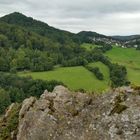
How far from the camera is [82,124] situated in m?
19.2

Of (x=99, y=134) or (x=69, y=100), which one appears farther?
(x=69, y=100)

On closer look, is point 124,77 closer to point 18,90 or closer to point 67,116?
point 18,90

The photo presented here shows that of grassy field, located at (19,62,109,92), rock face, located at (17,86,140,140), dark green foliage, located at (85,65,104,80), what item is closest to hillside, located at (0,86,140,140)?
rock face, located at (17,86,140,140)

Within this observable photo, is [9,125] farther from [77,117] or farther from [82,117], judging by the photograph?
[82,117]

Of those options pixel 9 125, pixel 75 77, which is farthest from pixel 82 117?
pixel 75 77

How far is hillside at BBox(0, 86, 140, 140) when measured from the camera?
1831 cm

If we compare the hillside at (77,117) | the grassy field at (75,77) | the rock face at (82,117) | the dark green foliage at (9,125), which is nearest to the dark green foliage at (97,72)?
the grassy field at (75,77)

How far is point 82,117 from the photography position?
19.4m

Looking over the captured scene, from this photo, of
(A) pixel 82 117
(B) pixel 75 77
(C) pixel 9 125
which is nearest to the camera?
(A) pixel 82 117

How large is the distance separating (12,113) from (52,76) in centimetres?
16028

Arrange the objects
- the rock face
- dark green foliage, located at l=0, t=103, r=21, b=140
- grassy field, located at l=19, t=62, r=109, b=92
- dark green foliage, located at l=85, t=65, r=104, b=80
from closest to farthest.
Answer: the rock face → dark green foliage, located at l=0, t=103, r=21, b=140 → grassy field, located at l=19, t=62, r=109, b=92 → dark green foliage, located at l=85, t=65, r=104, b=80


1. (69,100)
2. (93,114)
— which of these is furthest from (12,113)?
(93,114)

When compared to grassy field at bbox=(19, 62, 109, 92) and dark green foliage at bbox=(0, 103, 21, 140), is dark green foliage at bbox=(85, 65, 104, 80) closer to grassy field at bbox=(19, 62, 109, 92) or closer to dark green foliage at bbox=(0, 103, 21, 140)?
grassy field at bbox=(19, 62, 109, 92)

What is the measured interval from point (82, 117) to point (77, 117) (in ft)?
0.77
